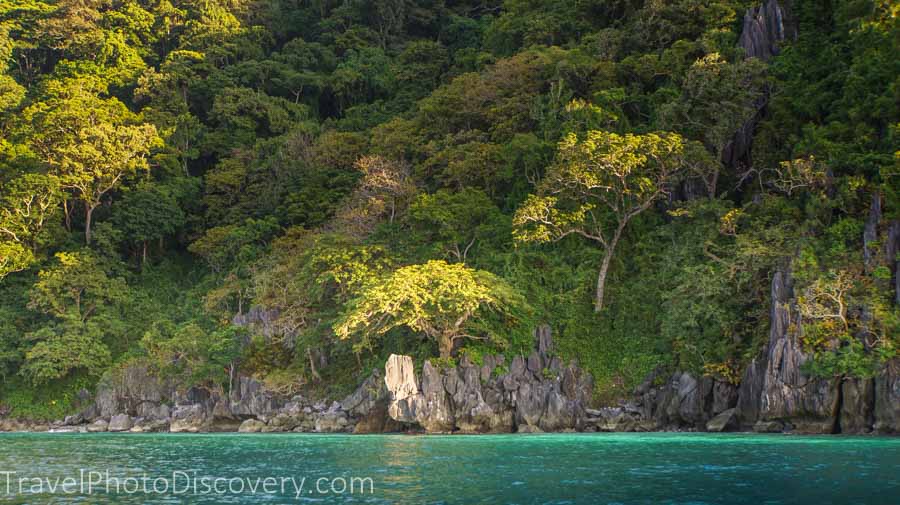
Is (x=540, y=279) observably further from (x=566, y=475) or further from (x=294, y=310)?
(x=566, y=475)

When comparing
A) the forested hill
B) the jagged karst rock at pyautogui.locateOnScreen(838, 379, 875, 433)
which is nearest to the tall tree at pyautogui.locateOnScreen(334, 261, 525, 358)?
the forested hill

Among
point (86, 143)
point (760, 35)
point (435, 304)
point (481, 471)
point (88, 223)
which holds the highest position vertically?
point (760, 35)

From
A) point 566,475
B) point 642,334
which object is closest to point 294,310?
point 642,334

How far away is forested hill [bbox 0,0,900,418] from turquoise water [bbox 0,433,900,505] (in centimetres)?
646

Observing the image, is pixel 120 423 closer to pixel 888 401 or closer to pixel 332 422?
pixel 332 422

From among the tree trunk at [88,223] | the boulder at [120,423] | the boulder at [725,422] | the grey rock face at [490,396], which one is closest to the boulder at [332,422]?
the grey rock face at [490,396]

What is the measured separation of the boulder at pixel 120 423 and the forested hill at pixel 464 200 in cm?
284

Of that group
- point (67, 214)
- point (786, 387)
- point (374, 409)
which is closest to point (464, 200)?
point (374, 409)

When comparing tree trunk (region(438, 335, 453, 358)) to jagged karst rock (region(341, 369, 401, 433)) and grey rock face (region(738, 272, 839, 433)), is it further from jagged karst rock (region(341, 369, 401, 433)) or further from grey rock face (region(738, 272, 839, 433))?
grey rock face (region(738, 272, 839, 433))

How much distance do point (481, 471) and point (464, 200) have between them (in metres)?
20.6

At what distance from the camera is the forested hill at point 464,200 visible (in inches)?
1142

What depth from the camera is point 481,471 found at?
1764cm

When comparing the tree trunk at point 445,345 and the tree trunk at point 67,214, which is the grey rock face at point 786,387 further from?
the tree trunk at point 67,214

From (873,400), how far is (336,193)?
2845cm
